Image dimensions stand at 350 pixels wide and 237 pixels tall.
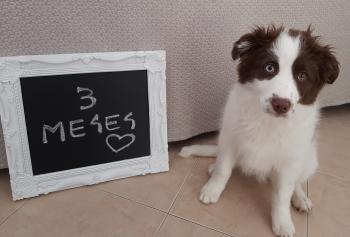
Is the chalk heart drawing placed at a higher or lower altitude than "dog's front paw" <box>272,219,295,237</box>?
higher

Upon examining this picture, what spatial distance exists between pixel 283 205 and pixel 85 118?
100 centimetres

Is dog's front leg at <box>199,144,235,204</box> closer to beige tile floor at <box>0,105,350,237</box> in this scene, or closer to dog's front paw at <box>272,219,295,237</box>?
beige tile floor at <box>0,105,350,237</box>


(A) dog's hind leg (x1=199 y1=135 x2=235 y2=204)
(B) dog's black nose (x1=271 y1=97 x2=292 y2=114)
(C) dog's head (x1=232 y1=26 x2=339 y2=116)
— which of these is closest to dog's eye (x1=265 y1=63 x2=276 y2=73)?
(C) dog's head (x1=232 y1=26 x2=339 y2=116)

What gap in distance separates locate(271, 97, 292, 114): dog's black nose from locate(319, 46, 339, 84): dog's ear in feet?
0.84

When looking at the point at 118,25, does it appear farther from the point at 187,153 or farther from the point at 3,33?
the point at 187,153

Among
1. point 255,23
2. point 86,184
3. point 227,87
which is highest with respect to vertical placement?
point 255,23

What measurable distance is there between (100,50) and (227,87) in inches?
32.2

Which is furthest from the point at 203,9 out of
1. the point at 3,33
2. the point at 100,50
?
the point at 3,33

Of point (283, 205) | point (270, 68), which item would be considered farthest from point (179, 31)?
point (283, 205)

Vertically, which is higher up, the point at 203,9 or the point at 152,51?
the point at 203,9

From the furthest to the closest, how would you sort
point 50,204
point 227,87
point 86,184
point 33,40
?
point 227,87
point 86,184
point 50,204
point 33,40

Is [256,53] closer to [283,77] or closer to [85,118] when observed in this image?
[283,77]

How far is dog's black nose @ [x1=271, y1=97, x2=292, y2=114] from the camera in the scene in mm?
957

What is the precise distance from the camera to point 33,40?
1.19 meters
